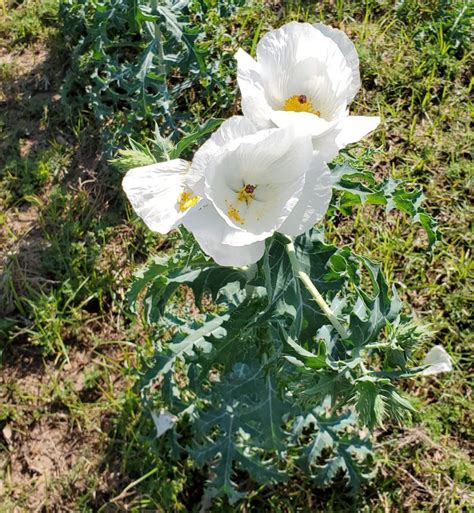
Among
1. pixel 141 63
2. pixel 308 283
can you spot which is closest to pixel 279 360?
pixel 308 283

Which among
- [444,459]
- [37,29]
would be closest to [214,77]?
[37,29]

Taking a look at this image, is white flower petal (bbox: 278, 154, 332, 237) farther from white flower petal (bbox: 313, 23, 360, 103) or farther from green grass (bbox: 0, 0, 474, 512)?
green grass (bbox: 0, 0, 474, 512)

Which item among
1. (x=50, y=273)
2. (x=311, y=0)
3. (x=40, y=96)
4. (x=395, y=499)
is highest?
(x=311, y=0)

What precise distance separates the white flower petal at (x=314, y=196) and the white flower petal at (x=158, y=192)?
0.85ft

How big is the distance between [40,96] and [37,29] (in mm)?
477

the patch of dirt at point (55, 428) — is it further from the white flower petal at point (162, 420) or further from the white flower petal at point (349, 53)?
the white flower petal at point (349, 53)

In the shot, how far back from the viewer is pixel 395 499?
266 cm

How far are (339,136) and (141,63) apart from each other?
1.97 meters

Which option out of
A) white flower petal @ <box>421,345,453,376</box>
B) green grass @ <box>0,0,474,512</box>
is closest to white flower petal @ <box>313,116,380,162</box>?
green grass @ <box>0,0,474,512</box>

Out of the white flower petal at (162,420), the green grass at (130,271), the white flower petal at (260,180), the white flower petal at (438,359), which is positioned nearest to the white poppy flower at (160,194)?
the white flower petal at (260,180)

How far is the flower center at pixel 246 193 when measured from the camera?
55.9 inches

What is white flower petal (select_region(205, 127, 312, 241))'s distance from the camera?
1339 mm

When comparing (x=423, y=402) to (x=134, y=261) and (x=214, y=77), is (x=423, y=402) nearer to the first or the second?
(x=134, y=261)

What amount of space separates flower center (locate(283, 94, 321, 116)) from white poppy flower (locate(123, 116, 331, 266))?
148 mm
